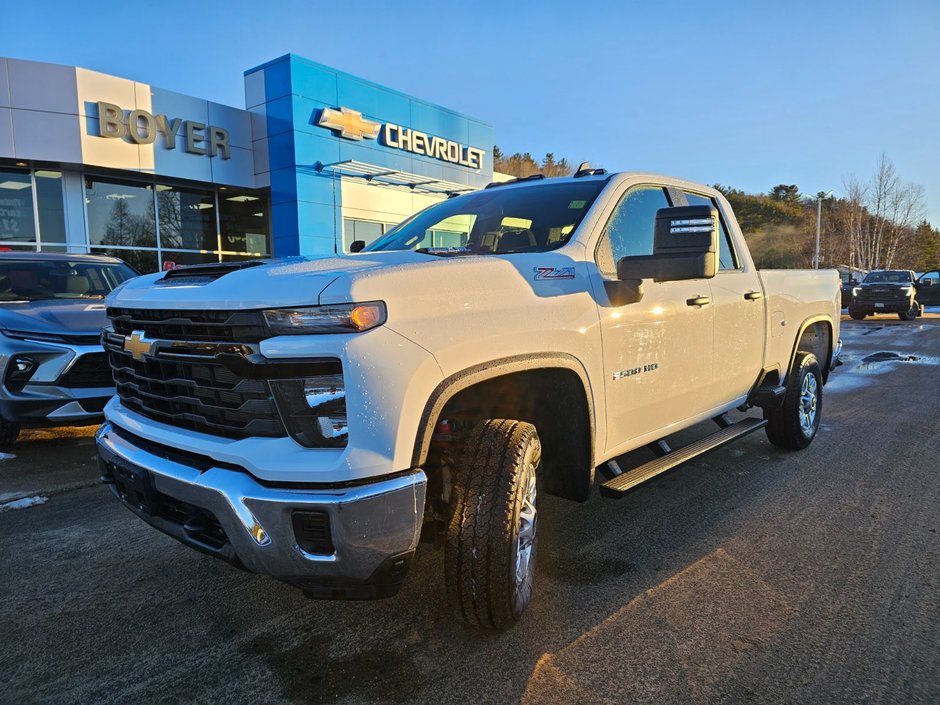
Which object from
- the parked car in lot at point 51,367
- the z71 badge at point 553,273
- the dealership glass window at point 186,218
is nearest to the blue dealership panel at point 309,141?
the dealership glass window at point 186,218

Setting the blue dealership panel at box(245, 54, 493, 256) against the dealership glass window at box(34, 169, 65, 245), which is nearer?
the dealership glass window at box(34, 169, 65, 245)

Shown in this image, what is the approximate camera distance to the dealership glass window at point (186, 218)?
16.8 metres

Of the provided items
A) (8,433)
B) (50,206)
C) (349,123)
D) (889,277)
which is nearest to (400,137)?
(349,123)

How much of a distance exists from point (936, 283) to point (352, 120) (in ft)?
80.2

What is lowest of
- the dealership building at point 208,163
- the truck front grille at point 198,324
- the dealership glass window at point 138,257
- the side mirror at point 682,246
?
the truck front grille at point 198,324

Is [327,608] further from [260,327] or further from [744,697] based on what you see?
[744,697]

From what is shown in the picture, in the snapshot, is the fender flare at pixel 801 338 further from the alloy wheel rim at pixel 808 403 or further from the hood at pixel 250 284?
the hood at pixel 250 284

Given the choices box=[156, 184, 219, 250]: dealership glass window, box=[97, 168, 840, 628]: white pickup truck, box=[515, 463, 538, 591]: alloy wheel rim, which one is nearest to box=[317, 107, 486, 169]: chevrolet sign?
box=[156, 184, 219, 250]: dealership glass window

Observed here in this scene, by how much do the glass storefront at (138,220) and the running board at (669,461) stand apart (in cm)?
1491

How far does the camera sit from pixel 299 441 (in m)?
2.09

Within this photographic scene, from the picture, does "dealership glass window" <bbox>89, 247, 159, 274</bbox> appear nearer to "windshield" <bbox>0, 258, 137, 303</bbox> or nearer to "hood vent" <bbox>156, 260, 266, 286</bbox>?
"windshield" <bbox>0, 258, 137, 303</bbox>

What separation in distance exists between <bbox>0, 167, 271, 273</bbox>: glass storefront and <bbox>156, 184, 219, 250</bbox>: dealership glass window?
0.02 metres

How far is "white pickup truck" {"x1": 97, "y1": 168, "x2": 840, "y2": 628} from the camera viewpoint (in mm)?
2045

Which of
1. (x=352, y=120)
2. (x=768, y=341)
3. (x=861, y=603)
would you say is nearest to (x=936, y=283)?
(x=352, y=120)
